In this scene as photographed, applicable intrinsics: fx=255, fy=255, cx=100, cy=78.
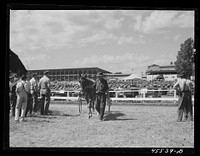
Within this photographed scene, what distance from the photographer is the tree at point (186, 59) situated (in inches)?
186

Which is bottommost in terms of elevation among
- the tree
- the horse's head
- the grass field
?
Result: the grass field

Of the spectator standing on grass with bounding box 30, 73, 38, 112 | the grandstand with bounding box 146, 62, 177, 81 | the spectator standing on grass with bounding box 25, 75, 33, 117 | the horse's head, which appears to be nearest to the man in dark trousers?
the horse's head

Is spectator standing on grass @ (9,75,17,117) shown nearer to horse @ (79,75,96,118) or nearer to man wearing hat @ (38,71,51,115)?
man wearing hat @ (38,71,51,115)

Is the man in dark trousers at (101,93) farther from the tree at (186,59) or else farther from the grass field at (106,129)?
the tree at (186,59)

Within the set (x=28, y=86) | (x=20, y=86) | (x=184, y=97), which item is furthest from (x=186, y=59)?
(x=20, y=86)

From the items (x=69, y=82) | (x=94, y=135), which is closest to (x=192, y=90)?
(x=94, y=135)

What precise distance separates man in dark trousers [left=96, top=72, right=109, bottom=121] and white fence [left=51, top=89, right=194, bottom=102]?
0.14 meters

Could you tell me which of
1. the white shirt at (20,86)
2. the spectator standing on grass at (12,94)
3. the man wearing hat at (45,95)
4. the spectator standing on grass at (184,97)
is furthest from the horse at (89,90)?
the spectator standing on grass at (184,97)

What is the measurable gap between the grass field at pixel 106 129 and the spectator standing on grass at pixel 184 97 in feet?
0.38

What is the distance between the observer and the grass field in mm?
4789

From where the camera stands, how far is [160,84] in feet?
16.4

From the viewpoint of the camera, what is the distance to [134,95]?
5.07 meters
